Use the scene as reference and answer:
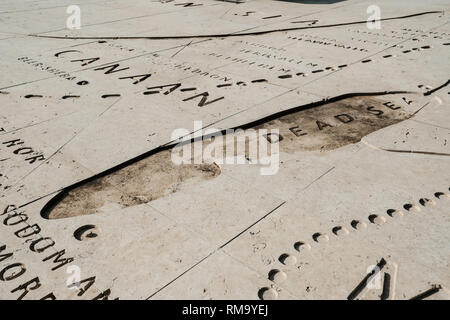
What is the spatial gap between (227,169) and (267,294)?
4.64 feet

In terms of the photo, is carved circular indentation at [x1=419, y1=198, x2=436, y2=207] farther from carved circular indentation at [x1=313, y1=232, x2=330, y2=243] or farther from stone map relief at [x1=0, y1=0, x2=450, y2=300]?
carved circular indentation at [x1=313, y1=232, x2=330, y2=243]

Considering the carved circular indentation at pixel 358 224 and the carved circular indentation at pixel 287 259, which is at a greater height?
the carved circular indentation at pixel 358 224

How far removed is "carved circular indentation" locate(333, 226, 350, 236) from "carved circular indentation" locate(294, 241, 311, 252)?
0.25 metres

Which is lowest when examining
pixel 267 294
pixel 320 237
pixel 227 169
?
pixel 267 294

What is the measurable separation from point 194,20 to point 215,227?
22.0ft

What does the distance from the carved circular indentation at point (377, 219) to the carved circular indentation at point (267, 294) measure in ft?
3.25

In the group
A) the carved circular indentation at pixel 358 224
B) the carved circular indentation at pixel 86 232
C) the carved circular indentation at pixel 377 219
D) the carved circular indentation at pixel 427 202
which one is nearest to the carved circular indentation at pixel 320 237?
the carved circular indentation at pixel 358 224

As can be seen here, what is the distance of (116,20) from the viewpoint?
29.2 feet

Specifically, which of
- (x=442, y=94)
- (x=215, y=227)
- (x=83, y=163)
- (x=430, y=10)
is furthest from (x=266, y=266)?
(x=430, y=10)

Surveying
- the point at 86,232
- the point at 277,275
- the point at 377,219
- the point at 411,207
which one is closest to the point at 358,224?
the point at 377,219

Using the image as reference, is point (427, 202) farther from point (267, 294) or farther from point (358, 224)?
point (267, 294)

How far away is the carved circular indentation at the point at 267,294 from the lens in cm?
244

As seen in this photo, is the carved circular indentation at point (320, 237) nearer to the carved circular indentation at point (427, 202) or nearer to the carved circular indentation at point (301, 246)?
the carved circular indentation at point (301, 246)

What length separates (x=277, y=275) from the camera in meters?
2.58
